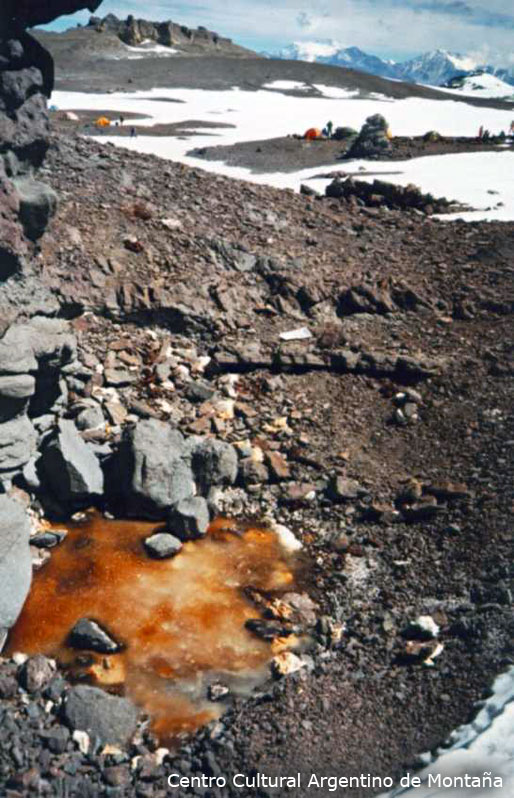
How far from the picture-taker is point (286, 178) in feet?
87.5

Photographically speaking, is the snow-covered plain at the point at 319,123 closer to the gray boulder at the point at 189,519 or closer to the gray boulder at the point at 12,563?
the gray boulder at the point at 189,519

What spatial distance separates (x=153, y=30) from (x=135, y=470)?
9085 centimetres

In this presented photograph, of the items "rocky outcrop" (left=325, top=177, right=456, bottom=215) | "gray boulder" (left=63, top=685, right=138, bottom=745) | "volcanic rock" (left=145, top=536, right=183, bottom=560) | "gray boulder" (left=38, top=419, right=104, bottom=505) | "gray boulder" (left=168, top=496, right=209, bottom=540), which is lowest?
"gray boulder" (left=63, top=685, right=138, bottom=745)

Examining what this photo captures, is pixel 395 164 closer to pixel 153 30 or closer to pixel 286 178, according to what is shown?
pixel 286 178

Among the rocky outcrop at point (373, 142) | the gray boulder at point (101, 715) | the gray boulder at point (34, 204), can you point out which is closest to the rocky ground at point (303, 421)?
the gray boulder at point (101, 715)

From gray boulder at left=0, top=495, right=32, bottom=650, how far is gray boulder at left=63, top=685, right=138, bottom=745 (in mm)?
1398

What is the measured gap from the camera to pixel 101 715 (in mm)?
7293

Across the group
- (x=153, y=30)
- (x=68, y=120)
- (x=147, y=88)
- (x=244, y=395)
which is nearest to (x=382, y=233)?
(x=244, y=395)

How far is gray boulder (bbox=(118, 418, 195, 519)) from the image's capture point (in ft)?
33.8

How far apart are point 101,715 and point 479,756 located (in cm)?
399

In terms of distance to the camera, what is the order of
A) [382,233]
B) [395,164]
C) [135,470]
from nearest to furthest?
[135,470] → [382,233] → [395,164]

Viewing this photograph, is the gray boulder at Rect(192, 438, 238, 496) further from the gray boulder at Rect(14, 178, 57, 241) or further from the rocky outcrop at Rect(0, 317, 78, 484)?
the gray boulder at Rect(14, 178, 57, 241)

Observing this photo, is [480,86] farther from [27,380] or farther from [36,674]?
[36,674]

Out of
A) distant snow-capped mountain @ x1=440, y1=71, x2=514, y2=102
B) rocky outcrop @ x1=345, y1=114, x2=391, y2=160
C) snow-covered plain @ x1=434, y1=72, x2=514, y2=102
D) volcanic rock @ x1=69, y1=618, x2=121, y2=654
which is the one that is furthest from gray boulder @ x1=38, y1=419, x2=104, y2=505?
distant snow-capped mountain @ x1=440, y1=71, x2=514, y2=102
